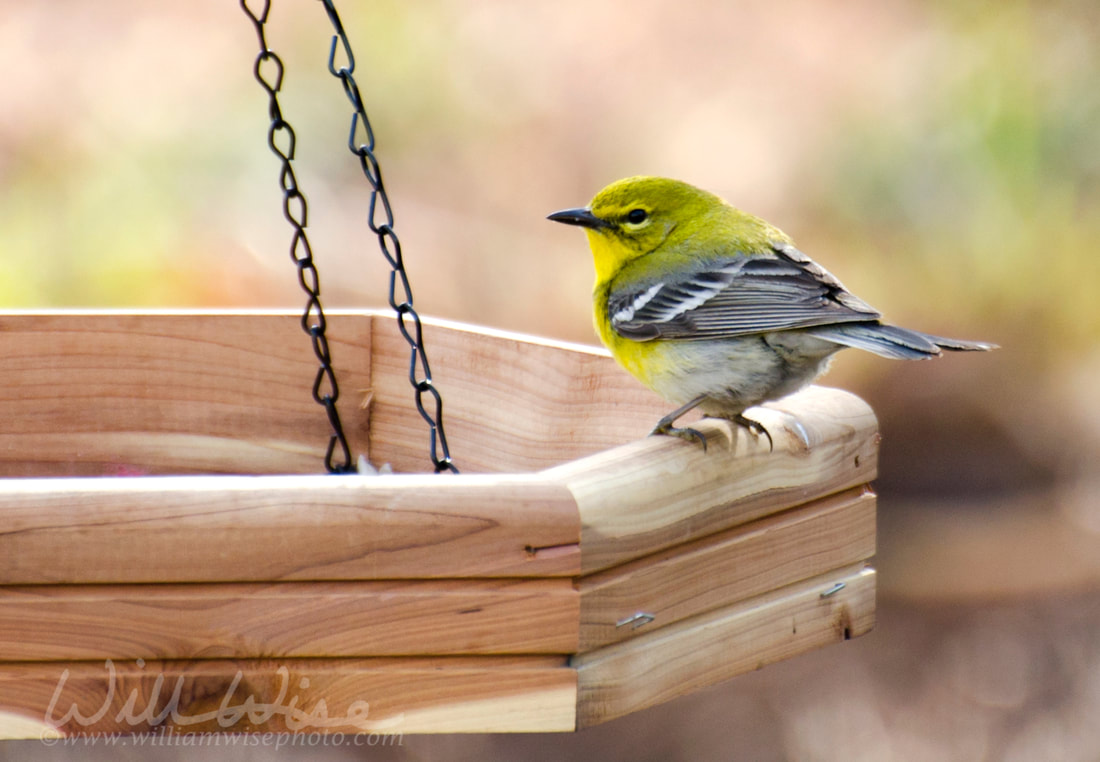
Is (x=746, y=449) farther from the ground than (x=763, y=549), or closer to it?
farther from the ground

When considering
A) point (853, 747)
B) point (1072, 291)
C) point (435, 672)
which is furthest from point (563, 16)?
point (435, 672)

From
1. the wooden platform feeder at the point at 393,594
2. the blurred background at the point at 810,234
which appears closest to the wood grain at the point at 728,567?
the wooden platform feeder at the point at 393,594

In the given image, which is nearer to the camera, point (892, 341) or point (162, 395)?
point (892, 341)

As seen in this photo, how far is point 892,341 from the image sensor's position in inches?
105

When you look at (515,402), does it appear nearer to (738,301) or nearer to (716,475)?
(738,301)

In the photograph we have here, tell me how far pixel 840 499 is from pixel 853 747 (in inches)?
160

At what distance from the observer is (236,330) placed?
3.40 meters

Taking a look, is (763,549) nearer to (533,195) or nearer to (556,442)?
(556,442)

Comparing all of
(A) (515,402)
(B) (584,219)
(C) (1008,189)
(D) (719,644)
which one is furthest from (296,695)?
(C) (1008,189)

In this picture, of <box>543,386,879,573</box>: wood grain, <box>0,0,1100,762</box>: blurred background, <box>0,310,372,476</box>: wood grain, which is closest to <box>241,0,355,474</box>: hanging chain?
<box>0,310,372,476</box>: wood grain

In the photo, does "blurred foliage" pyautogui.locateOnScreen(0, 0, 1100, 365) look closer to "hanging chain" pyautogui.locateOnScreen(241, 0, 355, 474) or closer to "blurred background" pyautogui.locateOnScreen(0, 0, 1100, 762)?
"blurred background" pyautogui.locateOnScreen(0, 0, 1100, 762)

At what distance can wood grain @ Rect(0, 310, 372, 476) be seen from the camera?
3.31 m

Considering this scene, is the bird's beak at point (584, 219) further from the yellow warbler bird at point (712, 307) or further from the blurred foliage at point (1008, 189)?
the blurred foliage at point (1008, 189)

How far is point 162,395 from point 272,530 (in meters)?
1.60
